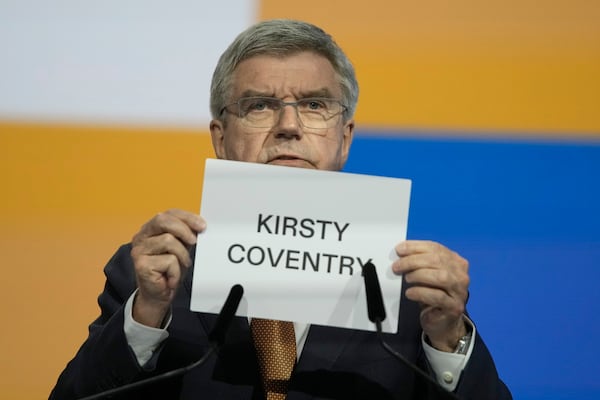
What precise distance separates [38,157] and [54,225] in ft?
0.66

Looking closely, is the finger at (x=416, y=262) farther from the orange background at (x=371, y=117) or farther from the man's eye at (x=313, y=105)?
the orange background at (x=371, y=117)

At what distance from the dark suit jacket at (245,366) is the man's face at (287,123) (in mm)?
336

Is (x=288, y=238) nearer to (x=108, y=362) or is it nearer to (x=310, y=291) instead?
(x=310, y=291)

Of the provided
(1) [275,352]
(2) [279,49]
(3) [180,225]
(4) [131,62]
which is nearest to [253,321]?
(1) [275,352]

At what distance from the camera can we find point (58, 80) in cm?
246

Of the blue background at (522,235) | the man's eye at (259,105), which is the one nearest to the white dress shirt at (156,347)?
the man's eye at (259,105)

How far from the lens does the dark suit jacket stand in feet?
4.96

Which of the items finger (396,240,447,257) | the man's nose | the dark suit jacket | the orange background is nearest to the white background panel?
the orange background

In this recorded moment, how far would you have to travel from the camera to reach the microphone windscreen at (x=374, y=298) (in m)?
1.38

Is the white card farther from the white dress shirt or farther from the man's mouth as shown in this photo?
the man's mouth

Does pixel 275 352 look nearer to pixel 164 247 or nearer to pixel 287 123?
pixel 164 247

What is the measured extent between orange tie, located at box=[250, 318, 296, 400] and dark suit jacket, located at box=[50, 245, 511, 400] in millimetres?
17

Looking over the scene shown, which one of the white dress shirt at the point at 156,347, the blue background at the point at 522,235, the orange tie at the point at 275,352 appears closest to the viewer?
the white dress shirt at the point at 156,347

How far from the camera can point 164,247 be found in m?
1.43
